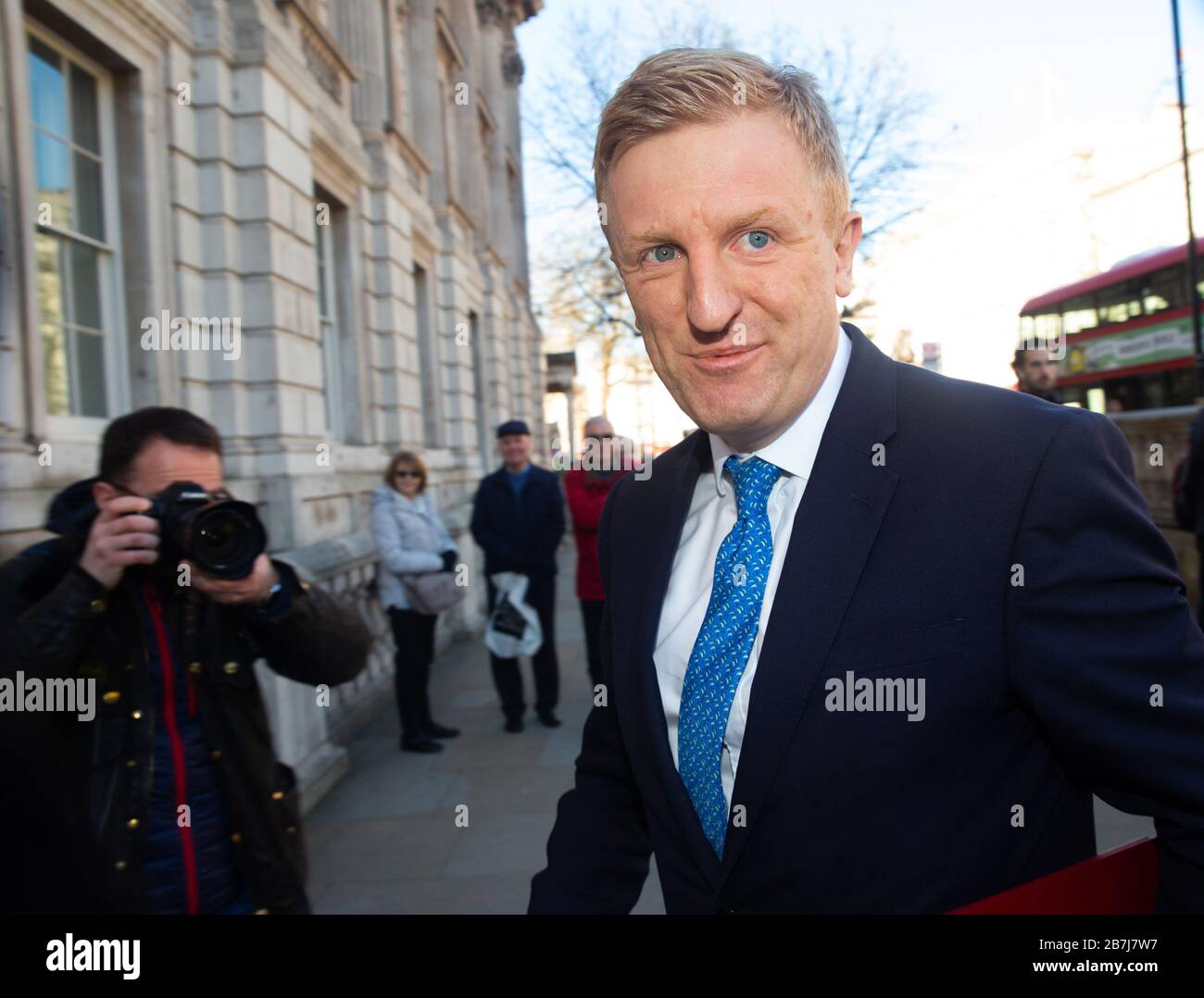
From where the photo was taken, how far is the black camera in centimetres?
204

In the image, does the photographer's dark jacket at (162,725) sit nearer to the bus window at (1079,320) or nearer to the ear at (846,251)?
A: the ear at (846,251)

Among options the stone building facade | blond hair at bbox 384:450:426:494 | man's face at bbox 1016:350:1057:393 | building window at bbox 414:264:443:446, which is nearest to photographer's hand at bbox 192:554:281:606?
the stone building facade

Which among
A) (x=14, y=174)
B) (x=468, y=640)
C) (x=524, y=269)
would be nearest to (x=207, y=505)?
(x=14, y=174)

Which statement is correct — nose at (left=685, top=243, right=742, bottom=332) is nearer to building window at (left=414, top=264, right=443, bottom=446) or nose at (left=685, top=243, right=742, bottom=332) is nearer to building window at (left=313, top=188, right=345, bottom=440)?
building window at (left=313, top=188, right=345, bottom=440)

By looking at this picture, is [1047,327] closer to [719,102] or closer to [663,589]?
[663,589]

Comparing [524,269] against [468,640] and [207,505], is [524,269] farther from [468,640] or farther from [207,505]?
[207,505]

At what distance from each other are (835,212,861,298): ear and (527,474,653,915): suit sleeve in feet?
2.11

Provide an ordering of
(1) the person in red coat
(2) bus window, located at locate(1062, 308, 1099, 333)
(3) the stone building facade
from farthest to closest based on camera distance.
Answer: (2) bus window, located at locate(1062, 308, 1099, 333) < (1) the person in red coat < (3) the stone building facade

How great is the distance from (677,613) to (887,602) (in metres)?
0.37

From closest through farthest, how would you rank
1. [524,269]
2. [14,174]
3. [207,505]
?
[207,505], [14,174], [524,269]

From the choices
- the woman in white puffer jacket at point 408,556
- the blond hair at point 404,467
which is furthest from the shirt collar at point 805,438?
the blond hair at point 404,467

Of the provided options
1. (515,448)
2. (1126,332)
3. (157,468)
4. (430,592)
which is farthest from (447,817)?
(1126,332)

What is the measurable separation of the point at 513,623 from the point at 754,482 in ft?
17.6
